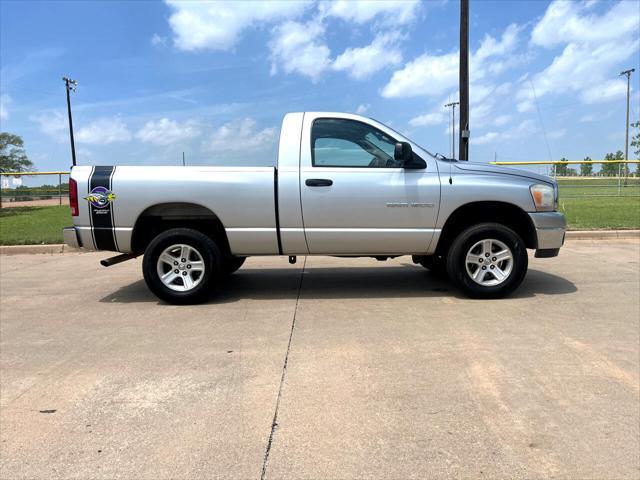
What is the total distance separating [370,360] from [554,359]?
1407 mm

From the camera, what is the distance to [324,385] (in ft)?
10.8

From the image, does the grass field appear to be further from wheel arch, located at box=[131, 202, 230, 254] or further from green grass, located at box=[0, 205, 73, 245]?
wheel arch, located at box=[131, 202, 230, 254]

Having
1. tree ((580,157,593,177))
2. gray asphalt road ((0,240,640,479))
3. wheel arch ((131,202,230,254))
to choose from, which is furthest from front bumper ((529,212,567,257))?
tree ((580,157,593,177))

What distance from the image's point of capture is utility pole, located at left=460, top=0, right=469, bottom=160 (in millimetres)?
11438

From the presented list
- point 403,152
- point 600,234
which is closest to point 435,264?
point 403,152

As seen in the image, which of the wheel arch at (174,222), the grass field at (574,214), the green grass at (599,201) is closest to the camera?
the wheel arch at (174,222)

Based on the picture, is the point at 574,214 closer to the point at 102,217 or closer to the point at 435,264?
the point at 435,264

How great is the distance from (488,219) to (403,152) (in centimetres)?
140

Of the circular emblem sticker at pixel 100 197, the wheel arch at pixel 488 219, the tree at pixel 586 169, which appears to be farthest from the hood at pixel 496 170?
the tree at pixel 586 169

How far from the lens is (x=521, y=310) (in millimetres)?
5008

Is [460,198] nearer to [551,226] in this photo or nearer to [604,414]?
[551,226]

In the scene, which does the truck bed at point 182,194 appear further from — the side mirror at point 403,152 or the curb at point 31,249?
the curb at point 31,249

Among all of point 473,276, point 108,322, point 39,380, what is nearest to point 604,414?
point 473,276

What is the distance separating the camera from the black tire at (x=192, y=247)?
17.3 feet
